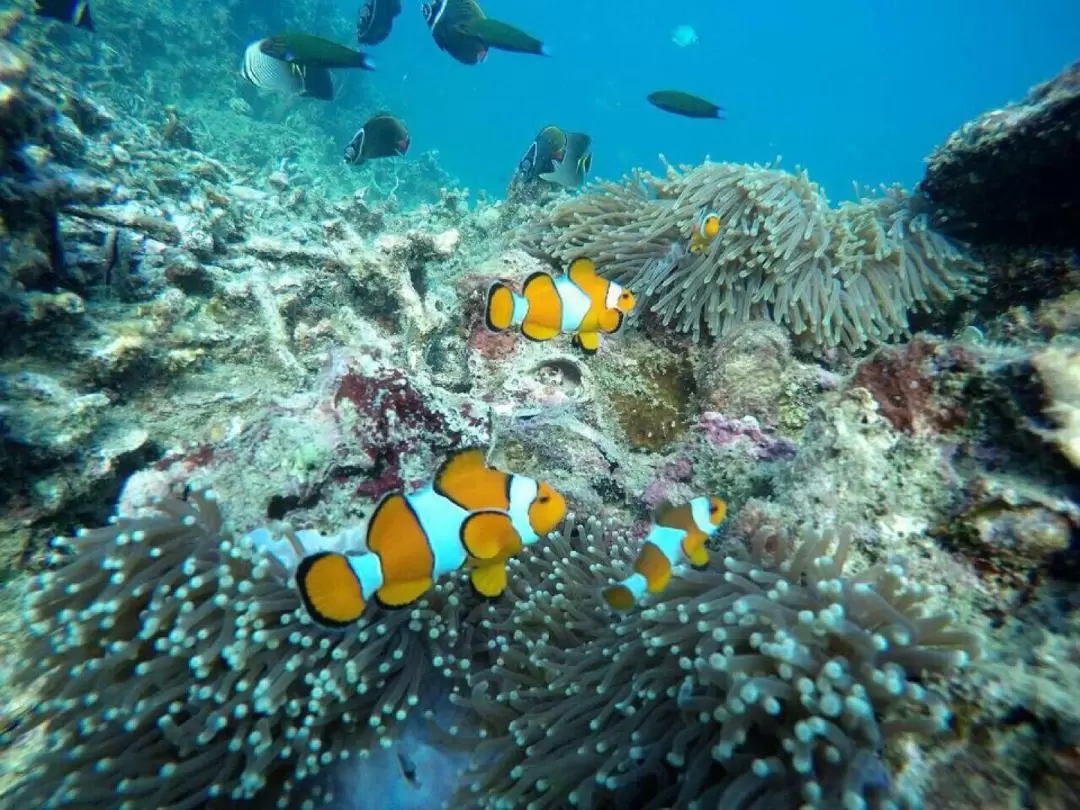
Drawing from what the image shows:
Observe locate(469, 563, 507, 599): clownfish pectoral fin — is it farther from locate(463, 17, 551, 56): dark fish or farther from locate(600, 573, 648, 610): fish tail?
locate(463, 17, 551, 56): dark fish

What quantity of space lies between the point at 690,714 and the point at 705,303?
7.88 feet

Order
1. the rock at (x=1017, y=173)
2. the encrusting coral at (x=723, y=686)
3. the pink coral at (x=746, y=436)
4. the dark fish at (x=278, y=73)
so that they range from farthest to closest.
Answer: the dark fish at (x=278, y=73) → the pink coral at (x=746, y=436) → the rock at (x=1017, y=173) → the encrusting coral at (x=723, y=686)

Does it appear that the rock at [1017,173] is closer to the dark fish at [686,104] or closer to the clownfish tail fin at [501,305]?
the dark fish at [686,104]

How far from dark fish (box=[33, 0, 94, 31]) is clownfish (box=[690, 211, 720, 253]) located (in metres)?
6.41

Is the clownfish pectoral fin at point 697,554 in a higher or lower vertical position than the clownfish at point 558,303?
lower

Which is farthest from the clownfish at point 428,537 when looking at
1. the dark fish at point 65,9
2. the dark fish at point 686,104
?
the dark fish at point 65,9

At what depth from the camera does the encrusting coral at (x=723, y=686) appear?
1.34 m

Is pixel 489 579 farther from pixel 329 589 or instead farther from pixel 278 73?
pixel 278 73

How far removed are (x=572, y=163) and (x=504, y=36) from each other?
4.80 ft

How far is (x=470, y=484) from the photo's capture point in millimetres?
Result: 1626

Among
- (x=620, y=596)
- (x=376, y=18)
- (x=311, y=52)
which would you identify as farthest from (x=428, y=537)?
(x=376, y=18)

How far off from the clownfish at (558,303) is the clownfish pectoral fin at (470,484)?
2.46ft

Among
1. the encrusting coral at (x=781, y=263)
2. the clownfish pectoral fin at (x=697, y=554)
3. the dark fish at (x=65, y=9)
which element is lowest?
the clownfish pectoral fin at (x=697, y=554)

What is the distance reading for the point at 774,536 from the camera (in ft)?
6.43
